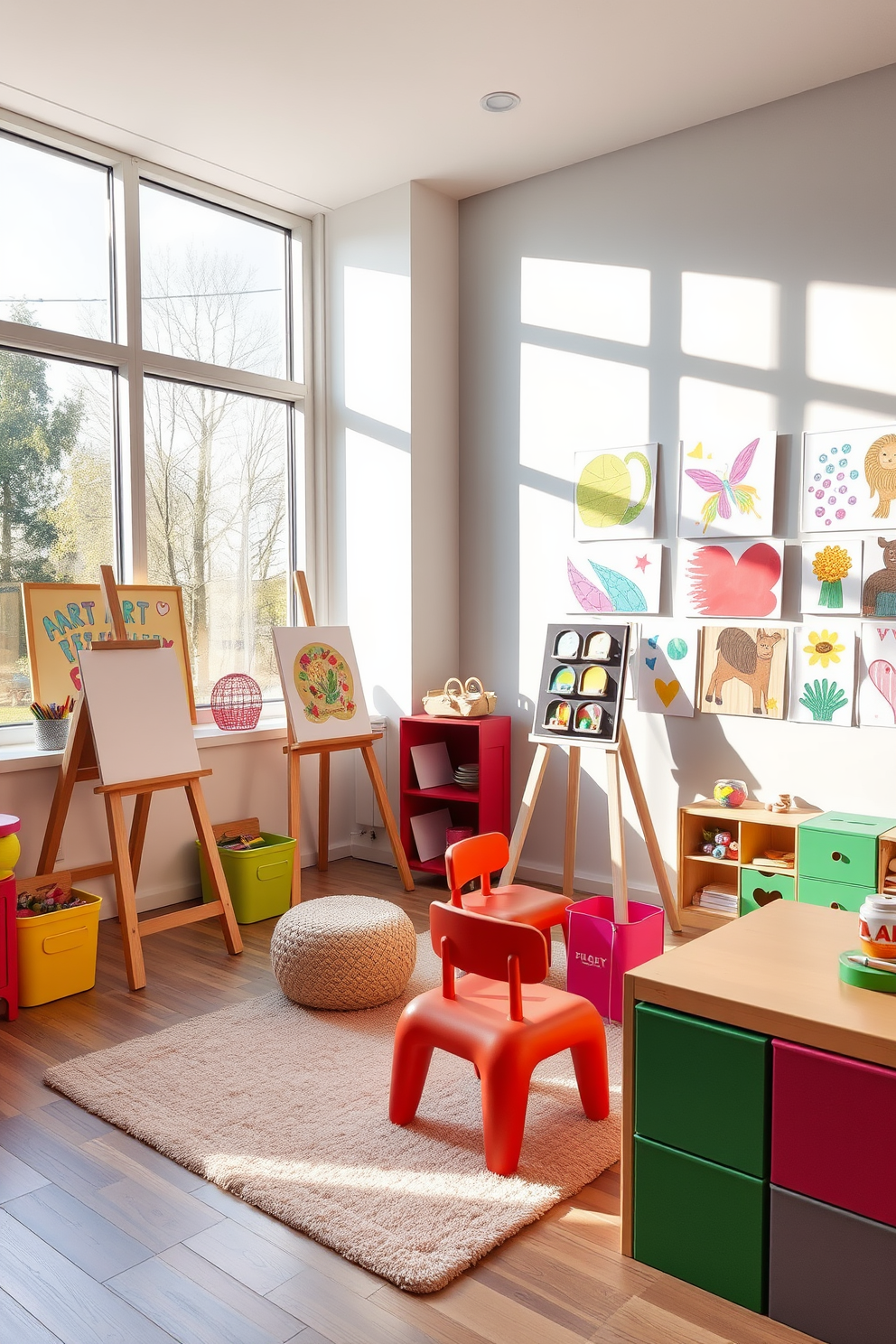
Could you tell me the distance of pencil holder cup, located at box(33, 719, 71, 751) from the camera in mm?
3814

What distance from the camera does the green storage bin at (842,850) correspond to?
327 cm

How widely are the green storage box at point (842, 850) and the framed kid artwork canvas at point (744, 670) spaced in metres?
0.56

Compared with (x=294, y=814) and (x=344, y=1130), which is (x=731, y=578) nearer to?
(x=294, y=814)

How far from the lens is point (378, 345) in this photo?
15.8 ft

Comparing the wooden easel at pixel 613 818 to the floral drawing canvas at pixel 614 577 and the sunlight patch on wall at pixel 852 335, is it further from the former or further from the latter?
the sunlight patch on wall at pixel 852 335

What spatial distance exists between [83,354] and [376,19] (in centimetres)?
175

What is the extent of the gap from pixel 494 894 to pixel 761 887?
111cm

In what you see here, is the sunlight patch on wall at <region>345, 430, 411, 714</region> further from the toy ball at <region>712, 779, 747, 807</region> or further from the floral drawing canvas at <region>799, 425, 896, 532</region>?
the floral drawing canvas at <region>799, 425, 896, 532</region>

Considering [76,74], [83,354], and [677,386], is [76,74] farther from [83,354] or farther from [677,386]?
[677,386]

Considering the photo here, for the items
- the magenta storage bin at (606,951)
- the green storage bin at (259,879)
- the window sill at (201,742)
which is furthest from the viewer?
the green storage bin at (259,879)

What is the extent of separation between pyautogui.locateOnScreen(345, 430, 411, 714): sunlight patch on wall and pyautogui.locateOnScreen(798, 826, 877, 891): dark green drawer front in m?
2.01

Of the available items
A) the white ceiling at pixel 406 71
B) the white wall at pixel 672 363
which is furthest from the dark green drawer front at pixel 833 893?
the white ceiling at pixel 406 71

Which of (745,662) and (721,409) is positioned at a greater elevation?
(721,409)

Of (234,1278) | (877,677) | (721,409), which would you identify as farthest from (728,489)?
(234,1278)
